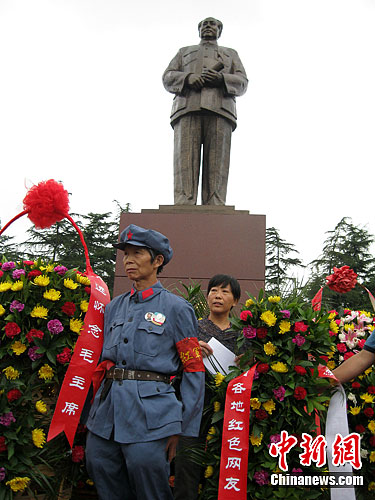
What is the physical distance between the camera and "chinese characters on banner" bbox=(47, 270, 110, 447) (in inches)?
87.4

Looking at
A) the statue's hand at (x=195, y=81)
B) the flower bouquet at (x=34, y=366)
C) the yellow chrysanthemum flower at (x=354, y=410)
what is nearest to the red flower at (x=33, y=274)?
the flower bouquet at (x=34, y=366)

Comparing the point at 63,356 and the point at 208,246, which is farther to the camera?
the point at 208,246

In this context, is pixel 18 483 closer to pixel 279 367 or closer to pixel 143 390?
pixel 143 390

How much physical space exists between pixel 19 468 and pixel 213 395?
0.99 m

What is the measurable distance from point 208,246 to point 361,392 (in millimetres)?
2450

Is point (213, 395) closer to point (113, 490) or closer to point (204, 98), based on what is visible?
point (113, 490)

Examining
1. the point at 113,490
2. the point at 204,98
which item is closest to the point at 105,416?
the point at 113,490

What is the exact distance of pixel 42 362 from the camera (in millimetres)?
2369

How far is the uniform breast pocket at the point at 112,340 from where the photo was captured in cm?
218

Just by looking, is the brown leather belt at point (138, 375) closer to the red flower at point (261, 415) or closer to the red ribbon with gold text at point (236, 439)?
the red ribbon with gold text at point (236, 439)

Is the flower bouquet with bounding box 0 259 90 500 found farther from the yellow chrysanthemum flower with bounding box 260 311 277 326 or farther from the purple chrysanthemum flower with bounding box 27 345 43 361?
the yellow chrysanthemum flower with bounding box 260 311 277 326

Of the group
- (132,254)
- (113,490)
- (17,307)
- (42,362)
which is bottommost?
(113,490)

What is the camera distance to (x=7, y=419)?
7.13 feet

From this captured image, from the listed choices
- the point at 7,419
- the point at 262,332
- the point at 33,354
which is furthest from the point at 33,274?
the point at 262,332
